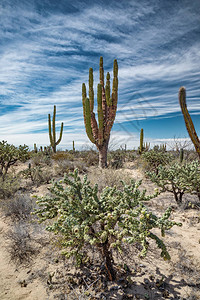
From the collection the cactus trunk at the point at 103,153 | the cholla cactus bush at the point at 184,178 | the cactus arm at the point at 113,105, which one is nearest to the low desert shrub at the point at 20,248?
the cholla cactus bush at the point at 184,178

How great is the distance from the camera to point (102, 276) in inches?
107

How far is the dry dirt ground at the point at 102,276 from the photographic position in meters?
2.45

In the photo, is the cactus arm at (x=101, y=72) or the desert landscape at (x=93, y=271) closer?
the desert landscape at (x=93, y=271)

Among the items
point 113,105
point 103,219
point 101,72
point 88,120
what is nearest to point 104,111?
point 113,105

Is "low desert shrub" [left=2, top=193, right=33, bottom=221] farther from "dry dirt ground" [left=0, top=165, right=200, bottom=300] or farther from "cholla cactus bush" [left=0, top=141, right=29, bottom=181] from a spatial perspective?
"cholla cactus bush" [left=0, top=141, right=29, bottom=181]

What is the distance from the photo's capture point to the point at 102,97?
11078 millimetres

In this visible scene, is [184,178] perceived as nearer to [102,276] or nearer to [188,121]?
→ [188,121]

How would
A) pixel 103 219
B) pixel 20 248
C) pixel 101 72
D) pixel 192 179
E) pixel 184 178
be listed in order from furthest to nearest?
pixel 101 72 < pixel 184 178 < pixel 192 179 < pixel 20 248 < pixel 103 219

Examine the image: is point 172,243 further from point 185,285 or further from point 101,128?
point 101,128

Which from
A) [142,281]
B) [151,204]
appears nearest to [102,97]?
[151,204]

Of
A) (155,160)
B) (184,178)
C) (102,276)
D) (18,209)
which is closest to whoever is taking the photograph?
(102,276)

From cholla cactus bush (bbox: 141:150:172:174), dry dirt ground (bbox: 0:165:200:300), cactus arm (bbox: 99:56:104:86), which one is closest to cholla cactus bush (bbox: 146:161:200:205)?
dry dirt ground (bbox: 0:165:200:300)

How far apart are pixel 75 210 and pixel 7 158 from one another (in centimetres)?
573

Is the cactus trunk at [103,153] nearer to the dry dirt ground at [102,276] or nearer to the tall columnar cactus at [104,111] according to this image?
the tall columnar cactus at [104,111]
